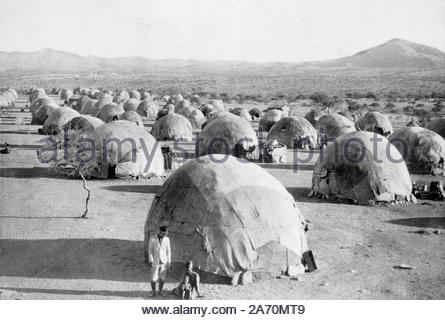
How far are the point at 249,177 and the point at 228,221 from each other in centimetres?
146

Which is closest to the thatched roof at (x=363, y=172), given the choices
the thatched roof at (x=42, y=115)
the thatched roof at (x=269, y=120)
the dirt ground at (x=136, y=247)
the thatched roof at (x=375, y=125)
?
the dirt ground at (x=136, y=247)

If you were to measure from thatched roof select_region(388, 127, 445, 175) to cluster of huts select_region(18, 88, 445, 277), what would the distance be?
0.15ft

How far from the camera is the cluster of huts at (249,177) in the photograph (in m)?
11.4

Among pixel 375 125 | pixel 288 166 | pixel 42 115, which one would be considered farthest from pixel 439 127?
pixel 42 115

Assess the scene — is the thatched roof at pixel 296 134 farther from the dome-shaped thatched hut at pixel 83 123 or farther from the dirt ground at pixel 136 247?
the dome-shaped thatched hut at pixel 83 123

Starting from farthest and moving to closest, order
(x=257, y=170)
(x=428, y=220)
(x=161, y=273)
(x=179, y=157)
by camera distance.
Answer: (x=179, y=157), (x=428, y=220), (x=257, y=170), (x=161, y=273)

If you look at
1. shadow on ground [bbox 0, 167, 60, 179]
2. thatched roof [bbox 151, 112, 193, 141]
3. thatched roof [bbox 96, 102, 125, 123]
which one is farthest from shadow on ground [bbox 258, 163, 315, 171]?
thatched roof [bbox 96, 102, 125, 123]

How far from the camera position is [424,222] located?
54.7ft

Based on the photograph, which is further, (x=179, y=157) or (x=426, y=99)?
(x=426, y=99)

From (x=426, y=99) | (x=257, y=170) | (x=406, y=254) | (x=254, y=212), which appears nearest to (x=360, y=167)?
(x=406, y=254)

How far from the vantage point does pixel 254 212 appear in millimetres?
11570

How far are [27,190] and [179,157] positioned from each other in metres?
9.76

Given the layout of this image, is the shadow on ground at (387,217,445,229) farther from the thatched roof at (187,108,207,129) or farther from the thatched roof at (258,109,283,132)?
the thatched roof at (187,108,207,129)
